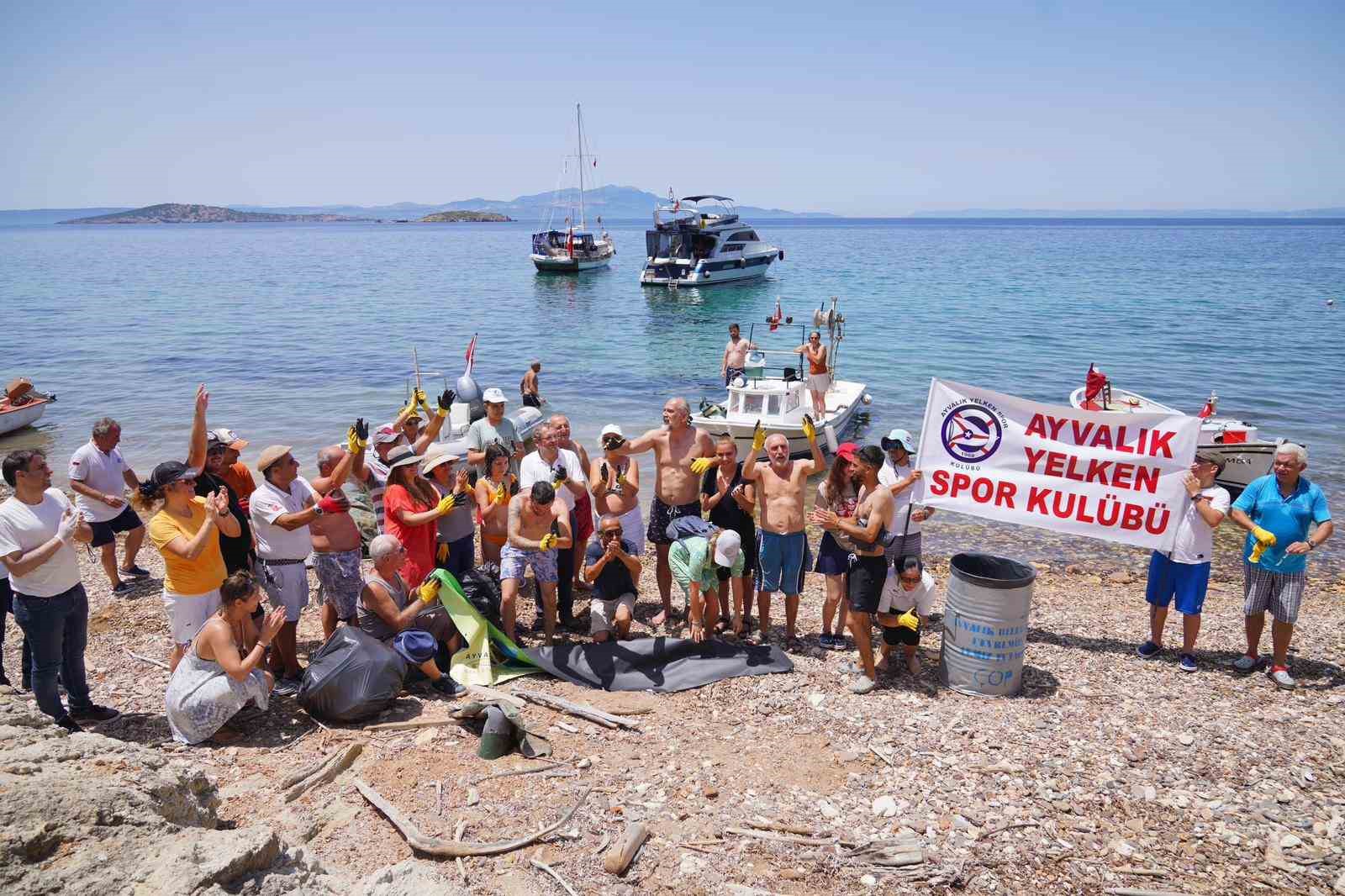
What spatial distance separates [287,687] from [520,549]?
2.10 metres

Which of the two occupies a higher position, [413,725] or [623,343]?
[623,343]

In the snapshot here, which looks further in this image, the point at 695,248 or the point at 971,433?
the point at 695,248

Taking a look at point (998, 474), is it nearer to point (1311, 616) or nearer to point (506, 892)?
point (1311, 616)

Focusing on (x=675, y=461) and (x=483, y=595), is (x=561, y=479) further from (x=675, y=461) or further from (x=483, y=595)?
(x=483, y=595)

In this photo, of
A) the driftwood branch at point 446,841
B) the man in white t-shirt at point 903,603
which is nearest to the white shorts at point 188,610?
the driftwood branch at point 446,841

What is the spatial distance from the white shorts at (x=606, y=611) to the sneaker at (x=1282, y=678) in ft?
17.4

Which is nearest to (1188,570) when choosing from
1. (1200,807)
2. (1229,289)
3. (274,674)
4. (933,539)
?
(1200,807)

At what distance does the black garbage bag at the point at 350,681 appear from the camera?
6004 mm

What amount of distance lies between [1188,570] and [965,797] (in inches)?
127

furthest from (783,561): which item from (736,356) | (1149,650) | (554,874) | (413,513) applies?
(736,356)

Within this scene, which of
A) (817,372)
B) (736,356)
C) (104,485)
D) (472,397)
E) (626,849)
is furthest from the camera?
(736,356)

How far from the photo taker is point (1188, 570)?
6.98 metres

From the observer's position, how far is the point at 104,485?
337 inches

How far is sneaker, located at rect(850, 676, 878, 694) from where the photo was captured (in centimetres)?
667
